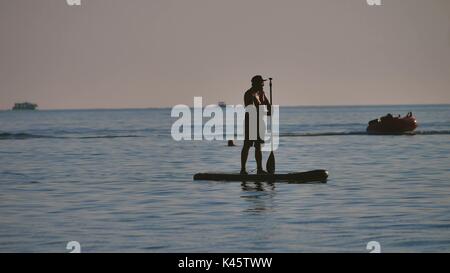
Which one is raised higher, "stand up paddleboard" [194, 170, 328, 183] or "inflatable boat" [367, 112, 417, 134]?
"inflatable boat" [367, 112, 417, 134]

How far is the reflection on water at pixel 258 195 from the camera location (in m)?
21.6

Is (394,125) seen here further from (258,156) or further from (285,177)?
(258,156)

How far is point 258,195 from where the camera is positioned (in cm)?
2430

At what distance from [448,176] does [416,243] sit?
14326mm

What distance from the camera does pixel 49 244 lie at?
665 inches

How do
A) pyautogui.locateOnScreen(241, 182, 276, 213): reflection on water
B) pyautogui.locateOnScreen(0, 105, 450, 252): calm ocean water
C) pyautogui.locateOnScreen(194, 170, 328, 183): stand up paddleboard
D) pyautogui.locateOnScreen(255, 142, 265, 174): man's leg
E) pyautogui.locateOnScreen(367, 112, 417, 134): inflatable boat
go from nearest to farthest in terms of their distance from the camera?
1. pyautogui.locateOnScreen(0, 105, 450, 252): calm ocean water
2. pyautogui.locateOnScreen(241, 182, 276, 213): reflection on water
3. pyautogui.locateOnScreen(255, 142, 265, 174): man's leg
4. pyautogui.locateOnScreen(194, 170, 328, 183): stand up paddleboard
5. pyautogui.locateOnScreen(367, 112, 417, 134): inflatable boat

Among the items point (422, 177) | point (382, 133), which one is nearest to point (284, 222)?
point (422, 177)

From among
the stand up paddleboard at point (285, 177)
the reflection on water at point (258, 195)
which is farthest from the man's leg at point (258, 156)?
the reflection on water at point (258, 195)

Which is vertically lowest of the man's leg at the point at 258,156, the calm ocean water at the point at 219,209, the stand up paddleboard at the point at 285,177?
the calm ocean water at the point at 219,209

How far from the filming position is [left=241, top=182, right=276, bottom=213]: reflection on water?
70.8 feet

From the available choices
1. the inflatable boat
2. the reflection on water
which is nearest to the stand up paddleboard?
the reflection on water

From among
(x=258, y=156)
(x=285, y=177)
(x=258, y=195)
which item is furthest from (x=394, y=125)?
(x=258, y=195)

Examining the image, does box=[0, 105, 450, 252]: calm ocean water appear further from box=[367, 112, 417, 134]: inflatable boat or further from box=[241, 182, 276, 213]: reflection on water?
box=[367, 112, 417, 134]: inflatable boat

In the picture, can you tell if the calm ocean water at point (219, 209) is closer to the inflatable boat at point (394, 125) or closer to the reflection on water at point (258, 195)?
the reflection on water at point (258, 195)
